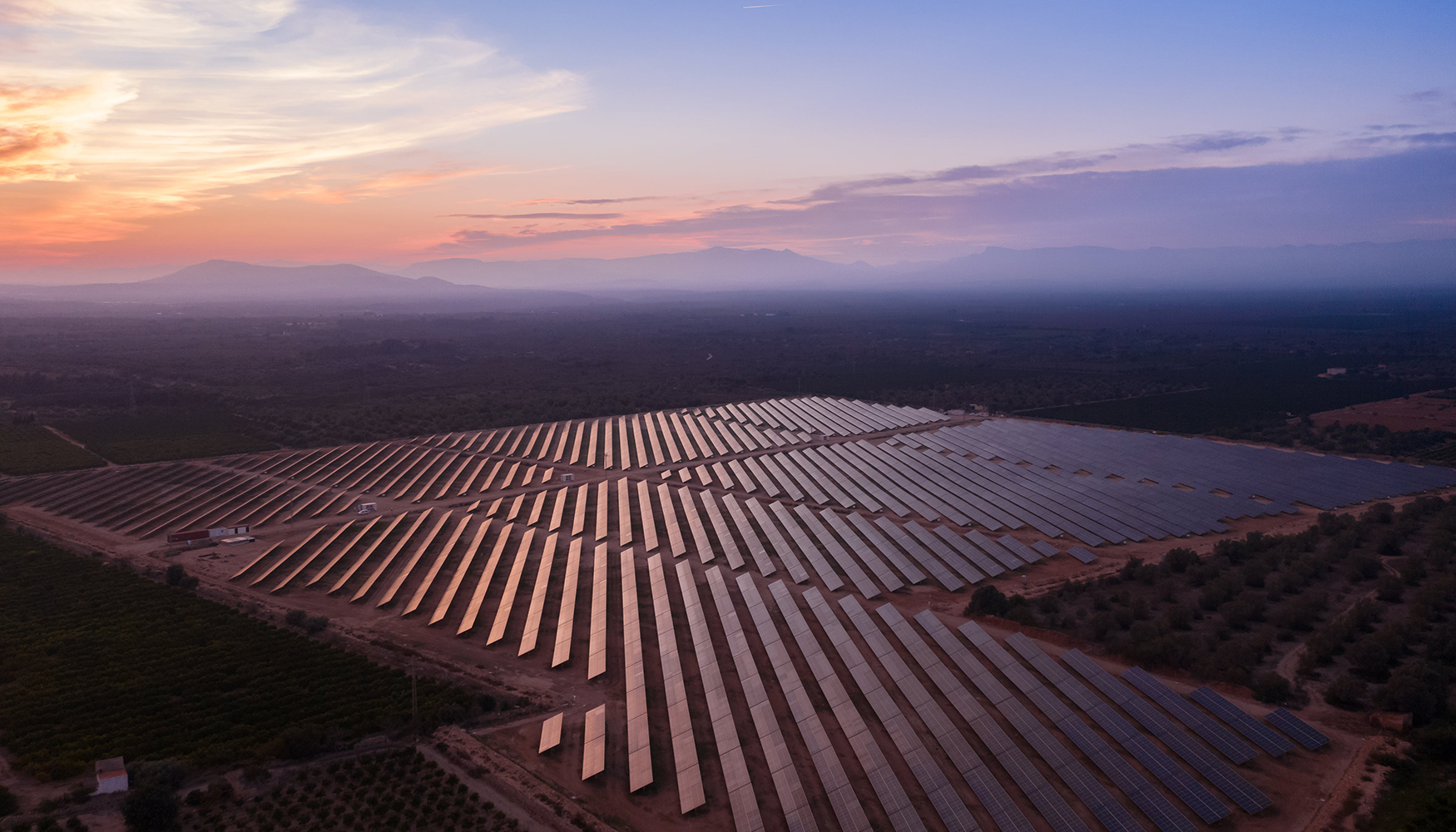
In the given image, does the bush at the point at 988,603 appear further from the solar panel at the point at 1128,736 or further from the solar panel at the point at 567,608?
the solar panel at the point at 567,608

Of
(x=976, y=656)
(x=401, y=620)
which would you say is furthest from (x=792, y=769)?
(x=401, y=620)

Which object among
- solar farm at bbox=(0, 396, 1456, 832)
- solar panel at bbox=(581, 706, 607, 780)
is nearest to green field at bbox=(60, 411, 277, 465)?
solar farm at bbox=(0, 396, 1456, 832)

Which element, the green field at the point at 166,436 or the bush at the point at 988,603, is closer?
the bush at the point at 988,603

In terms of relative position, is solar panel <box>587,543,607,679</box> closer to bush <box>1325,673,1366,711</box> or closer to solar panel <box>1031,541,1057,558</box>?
solar panel <box>1031,541,1057,558</box>

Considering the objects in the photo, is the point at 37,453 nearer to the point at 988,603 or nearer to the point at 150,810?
the point at 150,810

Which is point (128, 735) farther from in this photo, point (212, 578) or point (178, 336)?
point (178, 336)

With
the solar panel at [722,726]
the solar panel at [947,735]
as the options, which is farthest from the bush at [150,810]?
the solar panel at [947,735]

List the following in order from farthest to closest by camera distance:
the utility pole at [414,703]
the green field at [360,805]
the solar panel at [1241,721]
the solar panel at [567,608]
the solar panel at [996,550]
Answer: the solar panel at [996,550] → the solar panel at [567,608] → the utility pole at [414,703] → the solar panel at [1241,721] → the green field at [360,805]

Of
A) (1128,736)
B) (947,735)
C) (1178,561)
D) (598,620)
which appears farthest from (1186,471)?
(598,620)
